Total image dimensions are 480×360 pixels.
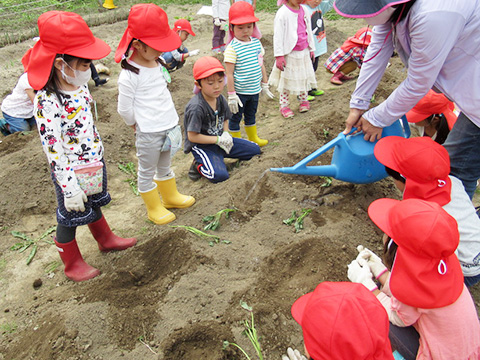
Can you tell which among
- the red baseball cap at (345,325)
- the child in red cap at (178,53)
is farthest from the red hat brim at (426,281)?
the child in red cap at (178,53)

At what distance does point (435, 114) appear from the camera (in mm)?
3326

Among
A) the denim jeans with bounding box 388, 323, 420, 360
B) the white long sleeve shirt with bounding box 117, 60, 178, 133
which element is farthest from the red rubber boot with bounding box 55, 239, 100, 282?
the denim jeans with bounding box 388, 323, 420, 360

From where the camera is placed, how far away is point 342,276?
2494mm

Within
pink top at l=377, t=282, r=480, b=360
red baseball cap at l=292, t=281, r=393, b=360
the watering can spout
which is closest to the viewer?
red baseball cap at l=292, t=281, r=393, b=360

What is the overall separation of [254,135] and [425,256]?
3206 mm

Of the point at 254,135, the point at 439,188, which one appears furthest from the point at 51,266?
the point at 439,188

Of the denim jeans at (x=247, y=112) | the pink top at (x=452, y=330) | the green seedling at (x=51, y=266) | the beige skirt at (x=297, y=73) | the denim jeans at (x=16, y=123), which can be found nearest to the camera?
the pink top at (x=452, y=330)

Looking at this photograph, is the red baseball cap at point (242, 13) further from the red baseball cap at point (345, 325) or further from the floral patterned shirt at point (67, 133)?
the red baseball cap at point (345, 325)

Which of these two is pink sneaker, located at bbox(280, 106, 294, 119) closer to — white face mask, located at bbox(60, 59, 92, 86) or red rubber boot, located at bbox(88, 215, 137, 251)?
red rubber boot, located at bbox(88, 215, 137, 251)

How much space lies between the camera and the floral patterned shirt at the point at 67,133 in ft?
7.43

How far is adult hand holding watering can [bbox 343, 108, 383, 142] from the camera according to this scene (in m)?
2.73

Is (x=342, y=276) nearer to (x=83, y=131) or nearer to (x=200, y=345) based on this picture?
(x=200, y=345)

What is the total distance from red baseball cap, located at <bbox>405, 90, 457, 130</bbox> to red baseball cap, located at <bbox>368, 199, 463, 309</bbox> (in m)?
1.80

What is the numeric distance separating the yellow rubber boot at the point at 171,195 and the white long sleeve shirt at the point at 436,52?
181 centimetres
